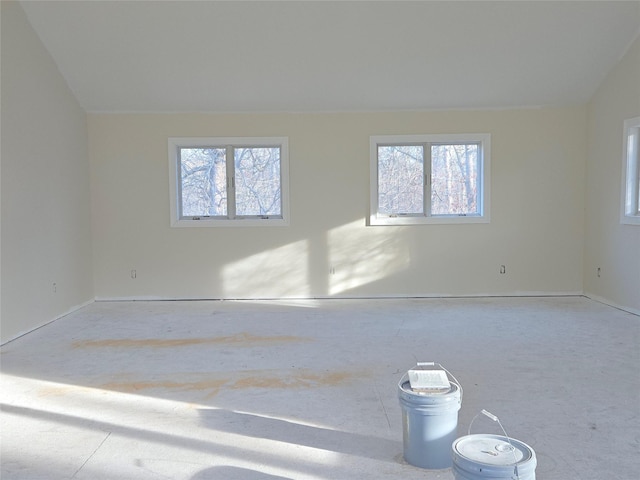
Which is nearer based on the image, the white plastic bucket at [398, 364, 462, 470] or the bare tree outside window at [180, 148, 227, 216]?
the white plastic bucket at [398, 364, 462, 470]

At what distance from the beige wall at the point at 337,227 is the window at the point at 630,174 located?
1.03 metres

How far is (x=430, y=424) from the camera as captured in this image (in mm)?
2564

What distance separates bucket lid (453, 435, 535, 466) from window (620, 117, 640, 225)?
4.92 meters

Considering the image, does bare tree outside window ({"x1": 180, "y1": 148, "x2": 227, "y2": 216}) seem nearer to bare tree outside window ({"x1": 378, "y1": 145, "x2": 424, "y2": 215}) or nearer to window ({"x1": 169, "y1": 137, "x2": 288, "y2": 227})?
window ({"x1": 169, "y1": 137, "x2": 288, "y2": 227})

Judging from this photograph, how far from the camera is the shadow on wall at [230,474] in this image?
2.56 meters

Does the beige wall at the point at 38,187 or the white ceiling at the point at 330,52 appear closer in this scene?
the beige wall at the point at 38,187

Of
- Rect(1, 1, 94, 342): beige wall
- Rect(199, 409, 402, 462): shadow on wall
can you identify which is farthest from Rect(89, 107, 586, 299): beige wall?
Rect(199, 409, 402, 462): shadow on wall

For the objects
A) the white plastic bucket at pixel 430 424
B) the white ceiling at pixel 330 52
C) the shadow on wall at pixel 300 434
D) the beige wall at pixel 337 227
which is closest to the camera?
the white plastic bucket at pixel 430 424

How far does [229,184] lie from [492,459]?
235 inches

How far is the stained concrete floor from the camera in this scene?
275 cm

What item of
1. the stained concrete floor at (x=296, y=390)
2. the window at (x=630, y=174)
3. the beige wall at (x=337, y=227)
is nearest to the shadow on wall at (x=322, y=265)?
the beige wall at (x=337, y=227)

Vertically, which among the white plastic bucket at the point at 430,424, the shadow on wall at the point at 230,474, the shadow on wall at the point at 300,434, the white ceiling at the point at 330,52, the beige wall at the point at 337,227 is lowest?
the shadow on wall at the point at 230,474

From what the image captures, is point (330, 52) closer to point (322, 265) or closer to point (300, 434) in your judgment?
point (322, 265)

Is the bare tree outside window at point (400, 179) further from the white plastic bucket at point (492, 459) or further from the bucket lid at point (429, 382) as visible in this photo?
the white plastic bucket at point (492, 459)
